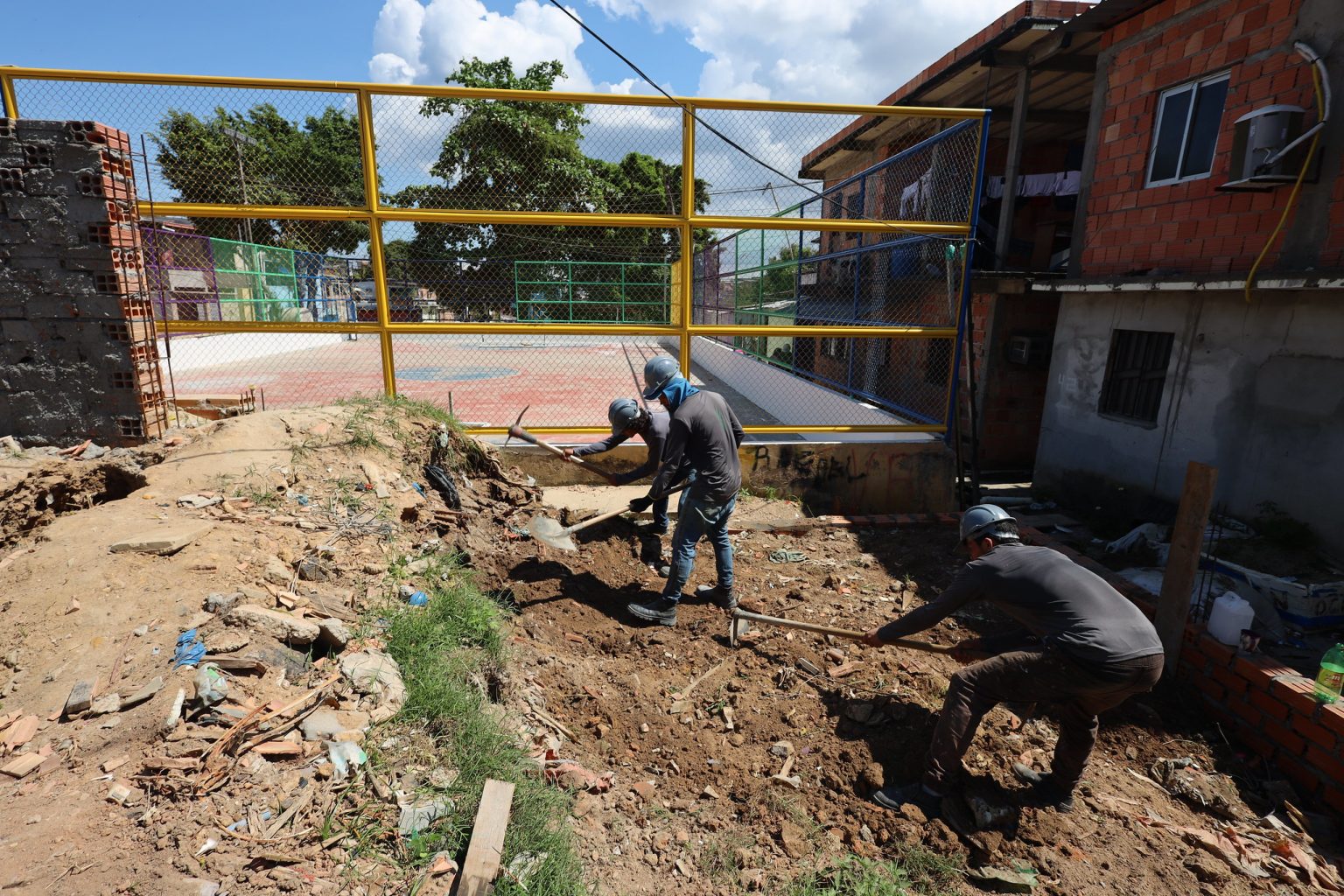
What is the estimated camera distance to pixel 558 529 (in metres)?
5.27

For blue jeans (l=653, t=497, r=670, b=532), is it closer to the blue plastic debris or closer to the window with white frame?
the blue plastic debris

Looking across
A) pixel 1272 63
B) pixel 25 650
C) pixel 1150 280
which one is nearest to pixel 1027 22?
pixel 1272 63

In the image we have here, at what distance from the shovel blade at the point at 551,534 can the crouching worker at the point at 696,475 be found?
790 mm

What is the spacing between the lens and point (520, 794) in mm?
2656

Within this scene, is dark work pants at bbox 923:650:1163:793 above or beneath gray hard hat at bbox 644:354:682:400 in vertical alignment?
beneath

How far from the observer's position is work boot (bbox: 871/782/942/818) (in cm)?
315

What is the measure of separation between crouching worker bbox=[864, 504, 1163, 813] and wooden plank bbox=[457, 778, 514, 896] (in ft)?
5.89

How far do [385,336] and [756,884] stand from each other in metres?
5.19

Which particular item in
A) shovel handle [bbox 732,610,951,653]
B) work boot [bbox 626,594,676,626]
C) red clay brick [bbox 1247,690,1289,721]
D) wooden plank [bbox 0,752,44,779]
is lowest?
work boot [bbox 626,594,676,626]

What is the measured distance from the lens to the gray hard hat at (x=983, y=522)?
3.33 m

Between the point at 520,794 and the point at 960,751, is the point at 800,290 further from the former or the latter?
the point at 520,794

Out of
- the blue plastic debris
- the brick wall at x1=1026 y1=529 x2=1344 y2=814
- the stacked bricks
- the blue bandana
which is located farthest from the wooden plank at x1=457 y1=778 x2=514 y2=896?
the stacked bricks

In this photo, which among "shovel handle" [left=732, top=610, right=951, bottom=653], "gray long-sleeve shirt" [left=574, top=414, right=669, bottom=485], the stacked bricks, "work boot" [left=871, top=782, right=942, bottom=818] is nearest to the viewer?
"work boot" [left=871, top=782, right=942, bottom=818]

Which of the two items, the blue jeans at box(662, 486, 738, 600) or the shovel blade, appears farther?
the shovel blade
